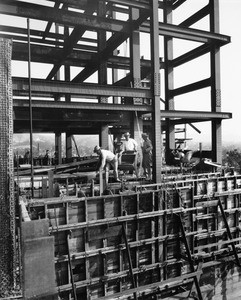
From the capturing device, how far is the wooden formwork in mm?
8711

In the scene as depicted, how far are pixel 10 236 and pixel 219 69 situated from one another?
17368mm

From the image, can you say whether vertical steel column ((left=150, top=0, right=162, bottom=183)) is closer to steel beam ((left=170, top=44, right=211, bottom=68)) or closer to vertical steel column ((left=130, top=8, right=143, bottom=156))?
vertical steel column ((left=130, top=8, right=143, bottom=156))

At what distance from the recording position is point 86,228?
905 cm

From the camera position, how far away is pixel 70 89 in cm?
1157

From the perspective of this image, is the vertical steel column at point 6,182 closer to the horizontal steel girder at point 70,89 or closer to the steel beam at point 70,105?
the horizontal steel girder at point 70,89

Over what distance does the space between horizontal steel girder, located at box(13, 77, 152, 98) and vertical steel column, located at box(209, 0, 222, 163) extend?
6.95 metres

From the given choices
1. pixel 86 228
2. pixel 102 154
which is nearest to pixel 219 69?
A: pixel 102 154

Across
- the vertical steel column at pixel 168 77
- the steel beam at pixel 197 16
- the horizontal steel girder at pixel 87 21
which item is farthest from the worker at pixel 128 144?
the steel beam at pixel 197 16

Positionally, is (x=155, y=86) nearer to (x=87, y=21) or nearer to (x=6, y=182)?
(x=87, y=21)

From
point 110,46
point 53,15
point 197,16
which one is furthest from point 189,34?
point 53,15

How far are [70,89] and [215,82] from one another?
11.6m

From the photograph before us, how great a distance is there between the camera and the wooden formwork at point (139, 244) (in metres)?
8.71

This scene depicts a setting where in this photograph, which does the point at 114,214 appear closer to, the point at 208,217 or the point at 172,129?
the point at 208,217

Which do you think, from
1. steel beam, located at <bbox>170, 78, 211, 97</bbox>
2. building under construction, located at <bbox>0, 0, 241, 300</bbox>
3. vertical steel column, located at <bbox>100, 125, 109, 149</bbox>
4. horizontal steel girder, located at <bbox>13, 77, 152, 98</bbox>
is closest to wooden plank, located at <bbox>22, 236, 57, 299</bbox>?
building under construction, located at <bbox>0, 0, 241, 300</bbox>
